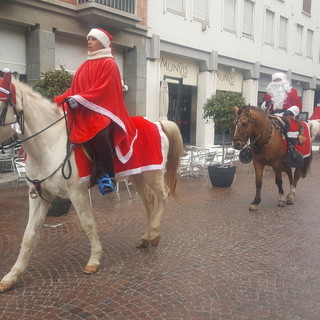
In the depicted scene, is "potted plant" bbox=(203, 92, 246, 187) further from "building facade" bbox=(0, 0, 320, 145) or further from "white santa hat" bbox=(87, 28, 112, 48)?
"white santa hat" bbox=(87, 28, 112, 48)

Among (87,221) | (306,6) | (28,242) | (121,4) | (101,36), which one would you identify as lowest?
(28,242)

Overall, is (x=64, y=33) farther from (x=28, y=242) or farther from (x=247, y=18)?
(x=247, y=18)

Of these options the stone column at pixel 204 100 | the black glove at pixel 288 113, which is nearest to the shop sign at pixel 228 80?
the stone column at pixel 204 100

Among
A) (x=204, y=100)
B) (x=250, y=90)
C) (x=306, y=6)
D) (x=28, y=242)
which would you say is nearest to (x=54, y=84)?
(x=28, y=242)

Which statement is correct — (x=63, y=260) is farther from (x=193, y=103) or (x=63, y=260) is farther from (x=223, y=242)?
(x=193, y=103)

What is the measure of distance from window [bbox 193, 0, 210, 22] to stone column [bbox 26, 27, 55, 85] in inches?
312

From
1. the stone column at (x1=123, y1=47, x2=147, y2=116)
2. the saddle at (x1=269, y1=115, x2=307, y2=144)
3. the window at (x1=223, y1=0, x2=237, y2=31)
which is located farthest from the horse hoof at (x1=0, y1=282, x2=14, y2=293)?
the window at (x1=223, y1=0, x2=237, y2=31)

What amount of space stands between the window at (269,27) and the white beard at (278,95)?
48.4 feet

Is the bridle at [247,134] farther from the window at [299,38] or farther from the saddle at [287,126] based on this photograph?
the window at [299,38]

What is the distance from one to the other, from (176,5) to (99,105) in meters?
13.8

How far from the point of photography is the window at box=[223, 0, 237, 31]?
19.0 meters

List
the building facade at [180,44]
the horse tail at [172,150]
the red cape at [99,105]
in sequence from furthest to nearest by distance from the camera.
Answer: the building facade at [180,44], the horse tail at [172,150], the red cape at [99,105]

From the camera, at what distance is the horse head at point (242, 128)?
22.7ft

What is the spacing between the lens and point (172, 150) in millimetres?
5348
